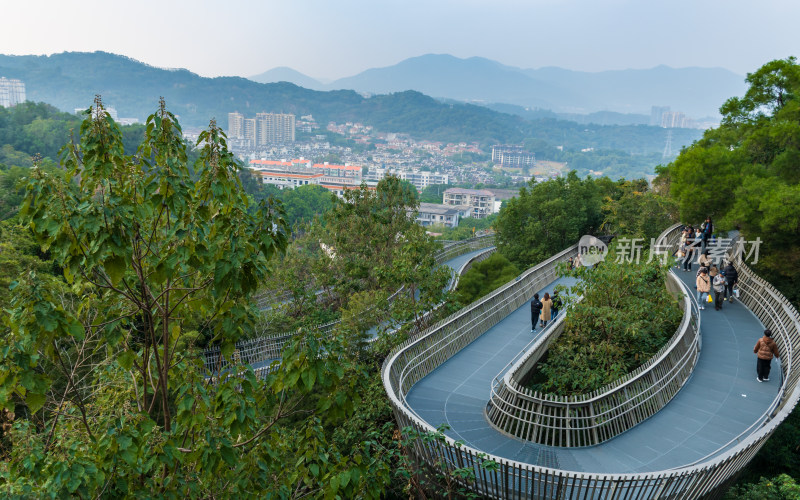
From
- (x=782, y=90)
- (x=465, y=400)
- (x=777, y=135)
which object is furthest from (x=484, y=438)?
(x=782, y=90)

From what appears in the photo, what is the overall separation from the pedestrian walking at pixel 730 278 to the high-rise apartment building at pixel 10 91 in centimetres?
22186

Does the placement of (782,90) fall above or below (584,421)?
above

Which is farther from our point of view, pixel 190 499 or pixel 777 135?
pixel 777 135

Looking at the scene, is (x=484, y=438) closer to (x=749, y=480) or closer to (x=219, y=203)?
(x=749, y=480)

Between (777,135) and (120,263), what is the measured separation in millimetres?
18053

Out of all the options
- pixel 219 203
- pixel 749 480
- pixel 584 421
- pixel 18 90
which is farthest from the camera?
pixel 18 90

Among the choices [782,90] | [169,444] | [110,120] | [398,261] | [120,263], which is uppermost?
[782,90]

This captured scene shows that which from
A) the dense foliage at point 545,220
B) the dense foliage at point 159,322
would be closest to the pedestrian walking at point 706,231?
the dense foliage at point 545,220

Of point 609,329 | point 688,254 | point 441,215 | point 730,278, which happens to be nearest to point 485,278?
point 688,254

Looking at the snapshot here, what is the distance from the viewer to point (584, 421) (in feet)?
28.6

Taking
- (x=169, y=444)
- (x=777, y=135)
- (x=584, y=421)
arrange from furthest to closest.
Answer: (x=777, y=135), (x=584, y=421), (x=169, y=444)

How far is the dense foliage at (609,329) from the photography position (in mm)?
10742

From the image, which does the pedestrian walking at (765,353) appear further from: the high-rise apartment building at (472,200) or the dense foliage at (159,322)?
the high-rise apartment building at (472,200)

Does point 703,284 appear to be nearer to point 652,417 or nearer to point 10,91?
point 652,417
